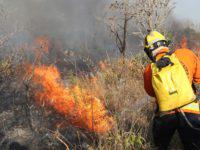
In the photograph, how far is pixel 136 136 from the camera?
236 inches

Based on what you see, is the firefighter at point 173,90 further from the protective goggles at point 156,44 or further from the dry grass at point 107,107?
the dry grass at point 107,107

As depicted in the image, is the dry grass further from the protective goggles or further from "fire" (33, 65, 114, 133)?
the protective goggles

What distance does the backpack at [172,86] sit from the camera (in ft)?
16.0

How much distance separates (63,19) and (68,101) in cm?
1221

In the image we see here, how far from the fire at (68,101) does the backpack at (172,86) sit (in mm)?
1289

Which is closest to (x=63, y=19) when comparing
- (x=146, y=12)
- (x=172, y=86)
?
(x=146, y=12)

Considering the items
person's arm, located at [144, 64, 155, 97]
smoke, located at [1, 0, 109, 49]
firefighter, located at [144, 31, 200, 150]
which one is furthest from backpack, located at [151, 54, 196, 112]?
smoke, located at [1, 0, 109, 49]

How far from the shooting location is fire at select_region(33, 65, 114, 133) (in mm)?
6883

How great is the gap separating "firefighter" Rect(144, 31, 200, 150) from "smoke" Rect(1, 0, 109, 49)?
491 inches

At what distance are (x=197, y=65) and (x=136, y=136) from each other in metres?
1.46

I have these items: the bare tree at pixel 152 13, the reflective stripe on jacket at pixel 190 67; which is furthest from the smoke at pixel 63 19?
the reflective stripe on jacket at pixel 190 67

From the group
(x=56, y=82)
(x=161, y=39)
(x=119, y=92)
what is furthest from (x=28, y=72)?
(x=161, y=39)

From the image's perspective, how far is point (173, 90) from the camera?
16.0 feet

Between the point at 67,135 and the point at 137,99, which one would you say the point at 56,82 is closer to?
the point at 67,135
